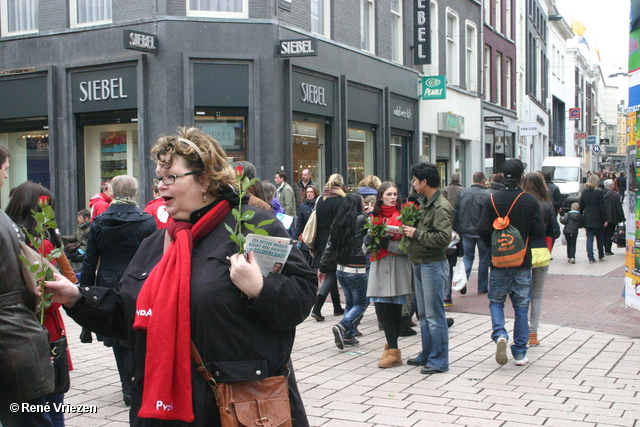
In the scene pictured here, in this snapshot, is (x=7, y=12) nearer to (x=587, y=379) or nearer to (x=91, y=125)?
(x=91, y=125)

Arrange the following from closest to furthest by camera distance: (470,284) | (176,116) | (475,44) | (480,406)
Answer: (480,406), (470,284), (176,116), (475,44)

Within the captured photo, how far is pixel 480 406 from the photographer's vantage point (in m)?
5.55

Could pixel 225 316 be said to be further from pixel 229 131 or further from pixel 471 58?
pixel 471 58

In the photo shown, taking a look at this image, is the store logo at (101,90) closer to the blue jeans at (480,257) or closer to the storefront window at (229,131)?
the storefront window at (229,131)

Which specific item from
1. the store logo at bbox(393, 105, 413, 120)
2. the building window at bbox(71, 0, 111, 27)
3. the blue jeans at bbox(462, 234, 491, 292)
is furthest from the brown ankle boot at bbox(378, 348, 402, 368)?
the store logo at bbox(393, 105, 413, 120)

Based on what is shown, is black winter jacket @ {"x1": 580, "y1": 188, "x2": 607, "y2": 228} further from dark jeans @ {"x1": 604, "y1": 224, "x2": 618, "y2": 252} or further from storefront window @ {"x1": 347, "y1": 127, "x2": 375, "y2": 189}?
storefront window @ {"x1": 347, "y1": 127, "x2": 375, "y2": 189}

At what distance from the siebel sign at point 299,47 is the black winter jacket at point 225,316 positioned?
1291 cm

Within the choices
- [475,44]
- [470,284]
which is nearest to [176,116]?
[470,284]

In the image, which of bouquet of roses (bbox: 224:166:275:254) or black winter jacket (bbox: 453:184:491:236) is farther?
black winter jacket (bbox: 453:184:491:236)

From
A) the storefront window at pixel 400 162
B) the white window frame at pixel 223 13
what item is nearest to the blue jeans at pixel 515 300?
the white window frame at pixel 223 13

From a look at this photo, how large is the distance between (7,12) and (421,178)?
14.2 metres

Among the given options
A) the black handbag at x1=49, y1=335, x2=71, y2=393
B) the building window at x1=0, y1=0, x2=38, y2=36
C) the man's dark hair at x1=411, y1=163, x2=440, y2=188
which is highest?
the building window at x1=0, y1=0, x2=38, y2=36

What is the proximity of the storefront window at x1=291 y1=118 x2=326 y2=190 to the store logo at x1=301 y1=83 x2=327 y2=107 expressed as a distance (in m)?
0.50

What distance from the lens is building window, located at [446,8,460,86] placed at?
26953 millimetres
